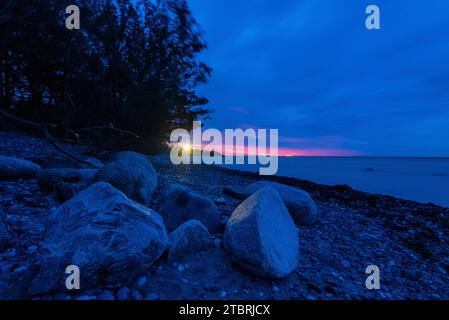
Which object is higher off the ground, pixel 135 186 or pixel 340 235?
pixel 135 186

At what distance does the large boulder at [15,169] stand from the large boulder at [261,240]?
439 centimetres

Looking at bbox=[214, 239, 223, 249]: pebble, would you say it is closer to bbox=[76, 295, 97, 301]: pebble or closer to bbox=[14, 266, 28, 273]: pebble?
bbox=[76, 295, 97, 301]: pebble

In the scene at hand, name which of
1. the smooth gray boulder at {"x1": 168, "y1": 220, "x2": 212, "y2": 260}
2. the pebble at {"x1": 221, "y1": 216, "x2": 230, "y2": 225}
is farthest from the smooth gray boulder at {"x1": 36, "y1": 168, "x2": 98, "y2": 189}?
the pebble at {"x1": 221, "y1": 216, "x2": 230, "y2": 225}

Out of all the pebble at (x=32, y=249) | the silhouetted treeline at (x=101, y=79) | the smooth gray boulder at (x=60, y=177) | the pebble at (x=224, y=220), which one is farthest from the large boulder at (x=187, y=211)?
the silhouetted treeline at (x=101, y=79)

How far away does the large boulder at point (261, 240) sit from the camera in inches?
106

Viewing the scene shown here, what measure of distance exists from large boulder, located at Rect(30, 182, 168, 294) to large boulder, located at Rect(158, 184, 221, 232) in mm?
1169

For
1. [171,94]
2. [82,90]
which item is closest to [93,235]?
[171,94]

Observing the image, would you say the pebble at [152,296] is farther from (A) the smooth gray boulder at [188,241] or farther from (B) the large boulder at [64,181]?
(B) the large boulder at [64,181]

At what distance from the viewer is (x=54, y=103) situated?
55.0ft

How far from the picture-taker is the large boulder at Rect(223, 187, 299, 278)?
2.70 metres

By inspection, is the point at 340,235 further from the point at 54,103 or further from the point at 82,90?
the point at 54,103

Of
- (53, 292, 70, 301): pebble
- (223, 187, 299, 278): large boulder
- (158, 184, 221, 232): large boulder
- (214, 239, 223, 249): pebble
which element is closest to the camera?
(53, 292, 70, 301): pebble

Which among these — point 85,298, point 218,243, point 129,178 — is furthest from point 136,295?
point 129,178
